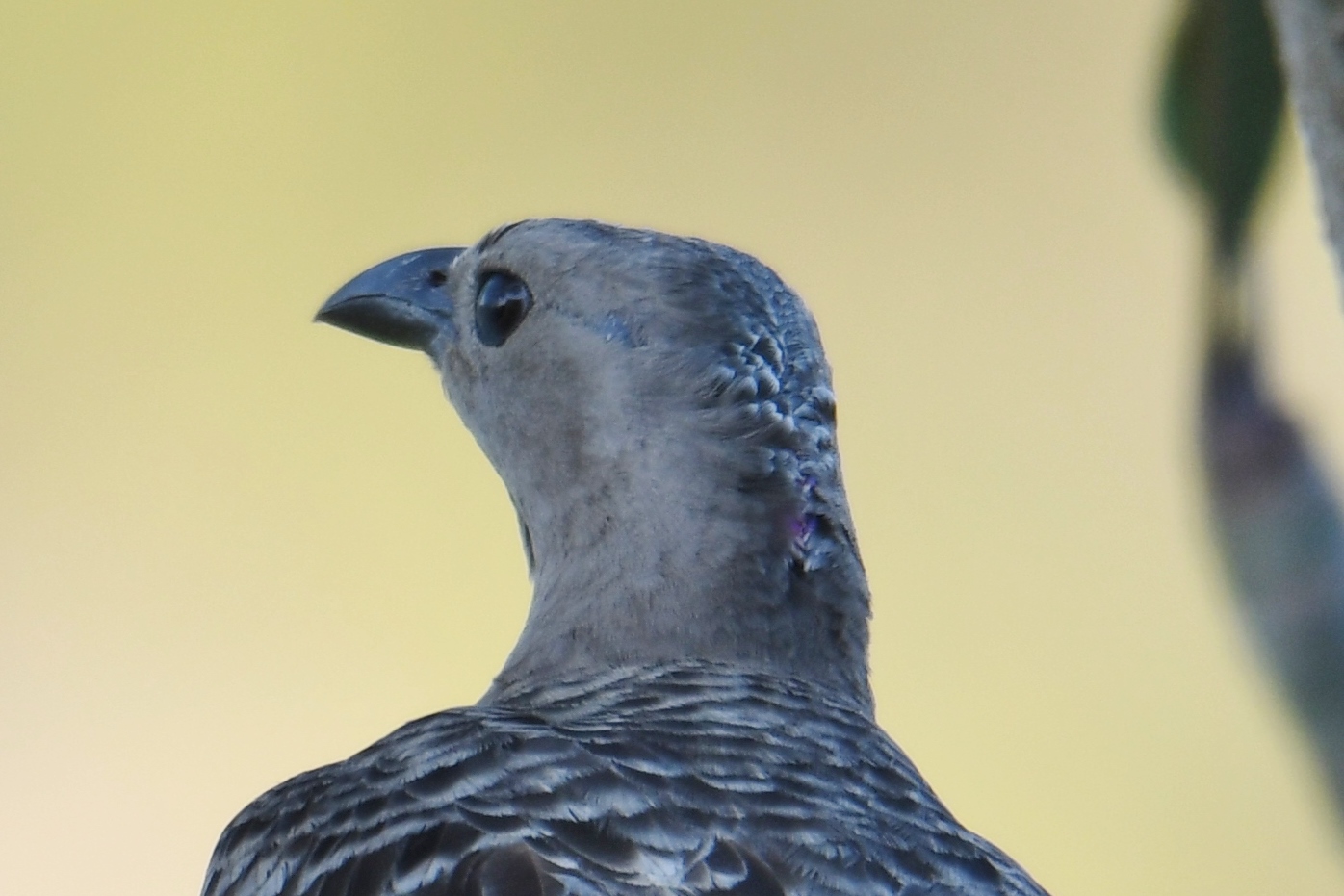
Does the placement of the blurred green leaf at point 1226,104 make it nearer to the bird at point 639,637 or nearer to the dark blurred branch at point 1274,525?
the dark blurred branch at point 1274,525

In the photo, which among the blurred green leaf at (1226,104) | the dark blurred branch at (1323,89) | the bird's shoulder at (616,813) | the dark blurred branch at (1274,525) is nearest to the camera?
the bird's shoulder at (616,813)

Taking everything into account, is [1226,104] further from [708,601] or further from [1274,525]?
[708,601]

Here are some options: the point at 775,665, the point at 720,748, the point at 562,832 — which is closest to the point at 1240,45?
the point at 775,665

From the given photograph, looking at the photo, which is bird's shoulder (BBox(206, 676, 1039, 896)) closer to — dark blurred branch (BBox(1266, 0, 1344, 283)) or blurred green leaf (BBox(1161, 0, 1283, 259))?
dark blurred branch (BBox(1266, 0, 1344, 283))

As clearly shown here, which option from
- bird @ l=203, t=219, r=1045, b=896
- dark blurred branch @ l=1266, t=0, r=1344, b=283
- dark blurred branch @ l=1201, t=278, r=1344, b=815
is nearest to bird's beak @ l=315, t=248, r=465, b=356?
bird @ l=203, t=219, r=1045, b=896

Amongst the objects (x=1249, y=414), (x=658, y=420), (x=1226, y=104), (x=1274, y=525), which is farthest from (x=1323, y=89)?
(x=1274, y=525)

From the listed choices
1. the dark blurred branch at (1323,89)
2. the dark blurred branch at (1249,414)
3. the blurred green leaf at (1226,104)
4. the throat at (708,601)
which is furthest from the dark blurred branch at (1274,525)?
the throat at (708,601)

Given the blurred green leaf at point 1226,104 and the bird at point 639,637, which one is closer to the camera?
the bird at point 639,637
